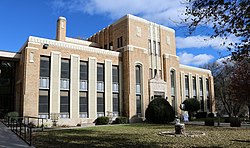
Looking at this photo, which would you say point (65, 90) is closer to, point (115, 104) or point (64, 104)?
point (64, 104)

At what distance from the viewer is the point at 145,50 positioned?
29438 millimetres

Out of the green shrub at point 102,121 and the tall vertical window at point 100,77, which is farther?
the tall vertical window at point 100,77

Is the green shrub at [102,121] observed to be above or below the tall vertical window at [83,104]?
A: below

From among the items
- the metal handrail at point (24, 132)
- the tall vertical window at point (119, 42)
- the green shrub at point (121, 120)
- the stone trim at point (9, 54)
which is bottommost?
the green shrub at point (121, 120)

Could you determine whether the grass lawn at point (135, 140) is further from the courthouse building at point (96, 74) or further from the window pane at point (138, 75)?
the window pane at point (138, 75)

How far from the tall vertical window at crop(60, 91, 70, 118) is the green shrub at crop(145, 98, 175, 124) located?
27.5 feet

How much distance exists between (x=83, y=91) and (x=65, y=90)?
197cm

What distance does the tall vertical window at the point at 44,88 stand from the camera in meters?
22.1

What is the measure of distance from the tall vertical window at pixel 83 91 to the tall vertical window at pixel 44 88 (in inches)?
136

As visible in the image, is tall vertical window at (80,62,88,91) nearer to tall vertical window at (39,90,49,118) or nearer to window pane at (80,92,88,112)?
window pane at (80,92,88,112)

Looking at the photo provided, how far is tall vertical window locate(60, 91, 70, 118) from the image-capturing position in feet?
75.9

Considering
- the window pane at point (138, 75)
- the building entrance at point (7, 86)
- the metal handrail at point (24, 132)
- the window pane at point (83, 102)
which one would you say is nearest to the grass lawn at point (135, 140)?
the metal handrail at point (24, 132)

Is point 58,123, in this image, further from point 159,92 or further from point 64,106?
point 159,92

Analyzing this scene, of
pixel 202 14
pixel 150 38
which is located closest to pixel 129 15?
pixel 150 38
